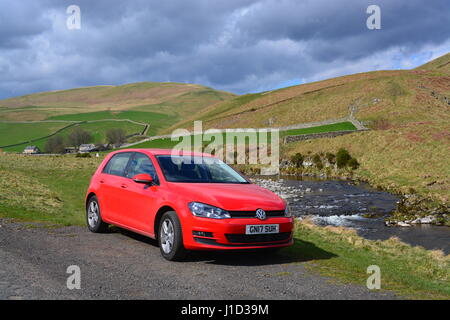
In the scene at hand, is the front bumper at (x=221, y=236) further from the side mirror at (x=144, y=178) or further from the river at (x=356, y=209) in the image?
the river at (x=356, y=209)

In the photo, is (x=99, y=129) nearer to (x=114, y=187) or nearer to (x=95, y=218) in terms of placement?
(x=95, y=218)

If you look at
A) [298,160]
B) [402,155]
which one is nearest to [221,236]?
[402,155]

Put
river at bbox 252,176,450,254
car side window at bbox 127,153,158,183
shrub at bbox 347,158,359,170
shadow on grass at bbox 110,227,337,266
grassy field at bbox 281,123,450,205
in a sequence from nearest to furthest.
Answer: shadow on grass at bbox 110,227,337,266, car side window at bbox 127,153,158,183, river at bbox 252,176,450,254, grassy field at bbox 281,123,450,205, shrub at bbox 347,158,359,170

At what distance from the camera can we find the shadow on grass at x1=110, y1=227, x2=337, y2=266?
313 inches

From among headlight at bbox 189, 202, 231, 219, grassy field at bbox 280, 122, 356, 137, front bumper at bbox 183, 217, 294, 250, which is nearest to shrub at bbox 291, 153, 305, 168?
grassy field at bbox 280, 122, 356, 137

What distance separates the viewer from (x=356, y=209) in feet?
74.8

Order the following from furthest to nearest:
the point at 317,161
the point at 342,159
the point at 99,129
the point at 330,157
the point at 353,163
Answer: the point at 99,129 → the point at 317,161 → the point at 330,157 → the point at 342,159 → the point at 353,163

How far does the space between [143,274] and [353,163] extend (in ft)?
134

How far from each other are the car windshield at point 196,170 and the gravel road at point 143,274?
153 cm

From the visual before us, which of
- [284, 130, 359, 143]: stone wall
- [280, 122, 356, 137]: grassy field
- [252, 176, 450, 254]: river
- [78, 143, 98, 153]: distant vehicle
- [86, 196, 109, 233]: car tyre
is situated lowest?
[252, 176, 450, 254]: river

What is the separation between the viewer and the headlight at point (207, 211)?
751 centimetres

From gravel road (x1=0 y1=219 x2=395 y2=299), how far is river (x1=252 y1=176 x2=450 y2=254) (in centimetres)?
895

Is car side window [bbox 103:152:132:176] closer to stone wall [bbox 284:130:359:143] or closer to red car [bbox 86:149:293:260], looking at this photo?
red car [bbox 86:149:293:260]
